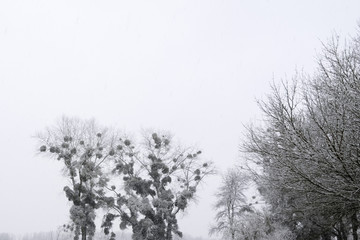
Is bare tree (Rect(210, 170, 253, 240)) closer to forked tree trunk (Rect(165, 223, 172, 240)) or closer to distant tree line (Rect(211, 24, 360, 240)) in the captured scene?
forked tree trunk (Rect(165, 223, 172, 240))

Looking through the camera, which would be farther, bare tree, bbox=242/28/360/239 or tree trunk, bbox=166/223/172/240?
tree trunk, bbox=166/223/172/240

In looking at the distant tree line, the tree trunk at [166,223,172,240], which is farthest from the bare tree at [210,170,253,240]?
the distant tree line

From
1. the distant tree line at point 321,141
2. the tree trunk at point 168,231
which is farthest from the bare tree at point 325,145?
the tree trunk at point 168,231

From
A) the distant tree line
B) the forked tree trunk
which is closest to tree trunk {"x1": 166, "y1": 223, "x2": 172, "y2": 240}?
the forked tree trunk

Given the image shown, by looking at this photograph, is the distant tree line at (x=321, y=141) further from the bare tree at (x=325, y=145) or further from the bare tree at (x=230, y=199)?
the bare tree at (x=230, y=199)

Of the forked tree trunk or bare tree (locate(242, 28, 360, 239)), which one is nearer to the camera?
bare tree (locate(242, 28, 360, 239))

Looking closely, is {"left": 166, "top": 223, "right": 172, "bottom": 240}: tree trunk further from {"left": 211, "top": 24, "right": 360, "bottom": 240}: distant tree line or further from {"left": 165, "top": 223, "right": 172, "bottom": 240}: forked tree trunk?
{"left": 211, "top": 24, "right": 360, "bottom": 240}: distant tree line

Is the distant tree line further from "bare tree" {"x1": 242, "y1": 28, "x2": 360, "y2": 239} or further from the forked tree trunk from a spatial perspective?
the forked tree trunk

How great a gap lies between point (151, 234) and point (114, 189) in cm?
422

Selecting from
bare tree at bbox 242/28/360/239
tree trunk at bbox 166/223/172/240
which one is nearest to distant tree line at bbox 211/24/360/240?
bare tree at bbox 242/28/360/239

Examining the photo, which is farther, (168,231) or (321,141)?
(168,231)

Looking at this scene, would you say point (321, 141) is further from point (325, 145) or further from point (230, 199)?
point (230, 199)

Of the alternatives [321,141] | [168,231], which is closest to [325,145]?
[321,141]

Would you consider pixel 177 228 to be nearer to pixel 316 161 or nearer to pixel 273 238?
pixel 273 238
